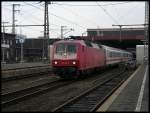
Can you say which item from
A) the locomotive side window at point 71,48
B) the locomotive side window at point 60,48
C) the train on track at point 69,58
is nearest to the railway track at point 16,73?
the train on track at point 69,58

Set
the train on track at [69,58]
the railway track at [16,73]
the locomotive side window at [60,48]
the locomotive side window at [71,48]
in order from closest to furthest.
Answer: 1. the train on track at [69,58]
2. the locomotive side window at [71,48]
3. the locomotive side window at [60,48]
4. the railway track at [16,73]

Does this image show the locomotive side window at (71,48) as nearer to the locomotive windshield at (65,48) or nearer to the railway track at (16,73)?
the locomotive windshield at (65,48)

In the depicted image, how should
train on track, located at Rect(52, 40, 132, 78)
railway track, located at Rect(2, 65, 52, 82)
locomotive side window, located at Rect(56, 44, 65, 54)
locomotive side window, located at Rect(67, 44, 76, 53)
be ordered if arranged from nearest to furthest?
train on track, located at Rect(52, 40, 132, 78) → locomotive side window, located at Rect(67, 44, 76, 53) → locomotive side window, located at Rect(56, 44, 65, 54) → railway track, located at Rect(2, 65, 52, 82)

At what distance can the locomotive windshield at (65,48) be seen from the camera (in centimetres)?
2676

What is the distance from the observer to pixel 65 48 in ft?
88.5

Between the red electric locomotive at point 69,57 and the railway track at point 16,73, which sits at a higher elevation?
the red electric locomotive at point 69,57

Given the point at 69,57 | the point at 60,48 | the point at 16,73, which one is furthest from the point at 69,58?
the point at 16,73

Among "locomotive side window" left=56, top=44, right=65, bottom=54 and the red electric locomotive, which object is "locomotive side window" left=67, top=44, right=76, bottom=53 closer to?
the red electric locomotive

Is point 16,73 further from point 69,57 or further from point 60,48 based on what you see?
point 69,57

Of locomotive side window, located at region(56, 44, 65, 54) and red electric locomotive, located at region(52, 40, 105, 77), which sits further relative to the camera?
locomotive side window, located at region(56, 44, 65, 54)

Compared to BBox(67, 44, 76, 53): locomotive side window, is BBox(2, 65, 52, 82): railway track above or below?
below

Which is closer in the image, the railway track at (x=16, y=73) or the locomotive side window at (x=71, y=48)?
the locomotive side window at (x=71, y=48)

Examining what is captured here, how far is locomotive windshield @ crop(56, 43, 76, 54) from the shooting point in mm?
26756

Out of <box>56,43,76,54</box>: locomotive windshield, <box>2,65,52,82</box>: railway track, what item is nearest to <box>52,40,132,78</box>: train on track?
<box>56,43,76,54</box>: locomotive windshield
